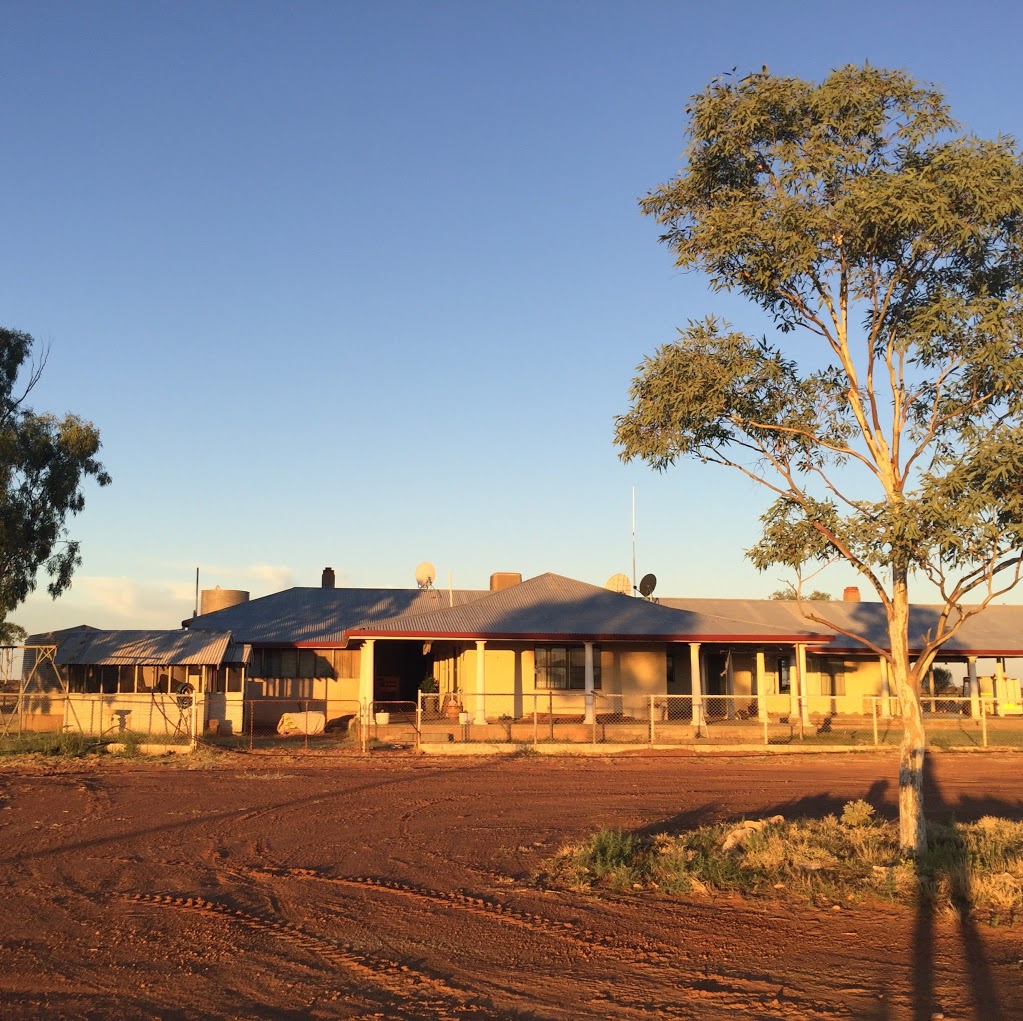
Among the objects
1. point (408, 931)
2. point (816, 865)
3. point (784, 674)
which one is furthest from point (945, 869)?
point (784, 674)

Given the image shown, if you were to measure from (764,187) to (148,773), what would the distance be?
16.2 m

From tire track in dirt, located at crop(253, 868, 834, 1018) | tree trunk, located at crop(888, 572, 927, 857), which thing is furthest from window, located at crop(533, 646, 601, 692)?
tire track in dirt, located at crop(253, 868, 834, 1018)

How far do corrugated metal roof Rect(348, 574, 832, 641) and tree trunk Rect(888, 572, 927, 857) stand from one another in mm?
16320

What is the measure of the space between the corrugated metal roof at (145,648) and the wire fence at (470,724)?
112 cm

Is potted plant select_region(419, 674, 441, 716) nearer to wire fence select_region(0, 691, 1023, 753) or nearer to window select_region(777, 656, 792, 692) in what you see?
wire fence select_region(0, 691, 1023, 753)

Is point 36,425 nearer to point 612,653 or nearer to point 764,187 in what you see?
point 612,653

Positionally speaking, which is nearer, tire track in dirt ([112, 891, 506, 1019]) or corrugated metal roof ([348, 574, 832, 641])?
tire track in dirt ([112, 891, 506, 1019])

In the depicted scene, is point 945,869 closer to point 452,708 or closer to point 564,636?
point 564,636

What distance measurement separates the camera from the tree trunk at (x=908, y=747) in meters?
11.6

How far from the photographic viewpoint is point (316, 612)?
38312 mm

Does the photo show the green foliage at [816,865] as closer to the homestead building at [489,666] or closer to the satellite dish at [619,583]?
the homestead building at [489,666]

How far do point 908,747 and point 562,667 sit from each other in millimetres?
19277

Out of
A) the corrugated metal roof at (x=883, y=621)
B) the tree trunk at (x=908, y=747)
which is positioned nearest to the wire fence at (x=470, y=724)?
the corrugated metal roof at (x=883, y=621)

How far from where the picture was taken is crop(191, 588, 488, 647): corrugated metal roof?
34.5 m
